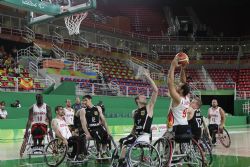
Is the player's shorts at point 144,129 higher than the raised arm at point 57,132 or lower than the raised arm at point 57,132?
higher

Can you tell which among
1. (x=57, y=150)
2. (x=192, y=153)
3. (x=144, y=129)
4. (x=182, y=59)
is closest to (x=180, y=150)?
(x=192, y=153)

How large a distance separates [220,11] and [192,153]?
39.0 meters

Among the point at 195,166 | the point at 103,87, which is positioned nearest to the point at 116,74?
the point at 103,87

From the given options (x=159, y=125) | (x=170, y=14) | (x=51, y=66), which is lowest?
(x=159, y=125)

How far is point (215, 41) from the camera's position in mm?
40719

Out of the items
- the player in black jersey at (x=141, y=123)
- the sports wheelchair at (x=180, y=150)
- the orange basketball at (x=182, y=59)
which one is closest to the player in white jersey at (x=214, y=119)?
the sports wheelchair at (x=180, y=150)

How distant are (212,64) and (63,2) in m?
25.8

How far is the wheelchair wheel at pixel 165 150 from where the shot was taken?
636 cm

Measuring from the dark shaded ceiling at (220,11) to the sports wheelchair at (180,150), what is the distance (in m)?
35.6

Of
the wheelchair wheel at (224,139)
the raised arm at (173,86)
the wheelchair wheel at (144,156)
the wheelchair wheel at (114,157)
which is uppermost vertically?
the raised arm at (173,86)

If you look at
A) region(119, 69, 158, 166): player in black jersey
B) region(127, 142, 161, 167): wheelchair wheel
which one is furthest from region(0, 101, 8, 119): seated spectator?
region(127, 142, 161, 167): wheelchair wheel

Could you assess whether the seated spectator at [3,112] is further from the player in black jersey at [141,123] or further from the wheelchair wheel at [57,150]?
the player in black jersey at [141,123]

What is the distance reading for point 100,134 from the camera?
850cm

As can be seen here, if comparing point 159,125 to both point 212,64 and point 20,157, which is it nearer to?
point 20,157
